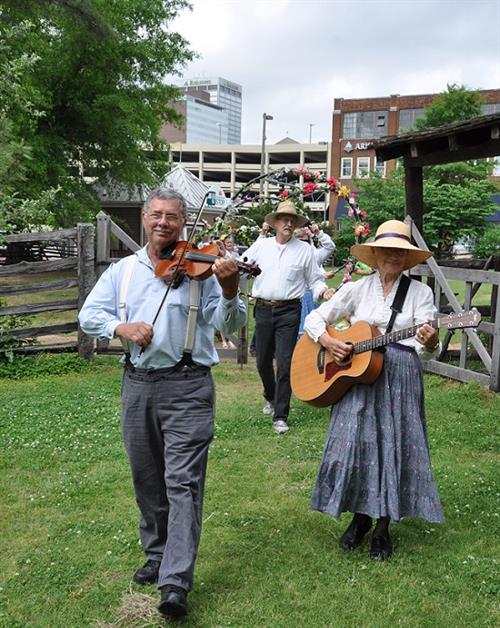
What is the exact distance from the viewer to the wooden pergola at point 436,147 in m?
7.26

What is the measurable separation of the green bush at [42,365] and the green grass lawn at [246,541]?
1.98 metres

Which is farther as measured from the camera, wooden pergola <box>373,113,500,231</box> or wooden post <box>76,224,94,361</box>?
wooden post <box>76,224,94,361</box>

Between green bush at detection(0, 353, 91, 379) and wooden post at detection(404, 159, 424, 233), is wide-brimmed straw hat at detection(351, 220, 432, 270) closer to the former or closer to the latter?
wooden post at detection(404, 159, 424, 233)

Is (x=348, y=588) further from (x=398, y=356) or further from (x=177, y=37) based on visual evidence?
(x=177, y=37)

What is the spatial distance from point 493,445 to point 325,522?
2376 millimetres

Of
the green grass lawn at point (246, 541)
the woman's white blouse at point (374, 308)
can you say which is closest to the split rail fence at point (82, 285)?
the green grass lawn at point (246, 541)

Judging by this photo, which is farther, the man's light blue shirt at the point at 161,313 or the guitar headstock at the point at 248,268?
the man's light blue shirt at the point at 161,313

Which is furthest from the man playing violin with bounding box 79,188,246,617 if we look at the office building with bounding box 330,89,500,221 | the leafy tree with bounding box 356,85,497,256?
the office building with bounding box 330,89,500,221

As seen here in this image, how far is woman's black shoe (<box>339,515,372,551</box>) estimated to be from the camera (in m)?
3.93

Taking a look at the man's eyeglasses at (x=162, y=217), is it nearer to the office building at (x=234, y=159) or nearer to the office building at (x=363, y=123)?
the office building at (x=363, y=123)

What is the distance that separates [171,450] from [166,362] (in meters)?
0.42

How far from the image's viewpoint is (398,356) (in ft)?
12.3

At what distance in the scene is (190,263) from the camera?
318cm

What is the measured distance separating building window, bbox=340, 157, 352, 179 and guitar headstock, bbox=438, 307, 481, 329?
5484 cm
